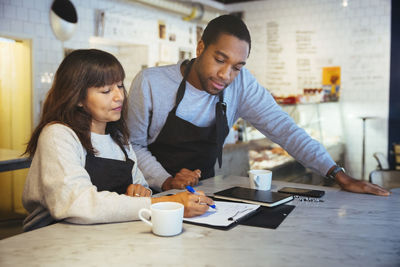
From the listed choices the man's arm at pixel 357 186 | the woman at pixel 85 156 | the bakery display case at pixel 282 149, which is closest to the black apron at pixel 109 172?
the woman at pixel 85 156

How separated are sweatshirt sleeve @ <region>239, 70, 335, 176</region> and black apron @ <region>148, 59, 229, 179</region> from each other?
0.17 m

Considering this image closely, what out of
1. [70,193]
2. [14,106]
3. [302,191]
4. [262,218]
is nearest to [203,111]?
[302,191]

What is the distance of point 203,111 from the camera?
7.03ft

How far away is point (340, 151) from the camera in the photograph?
267 inches

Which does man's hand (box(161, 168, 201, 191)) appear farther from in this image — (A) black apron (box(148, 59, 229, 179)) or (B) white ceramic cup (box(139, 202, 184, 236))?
(B) white ceramic cup (box(139, 202, 184, 236))

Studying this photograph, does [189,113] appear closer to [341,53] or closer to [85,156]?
[85,156]

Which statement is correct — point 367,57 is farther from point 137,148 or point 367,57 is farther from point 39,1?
point 137,148

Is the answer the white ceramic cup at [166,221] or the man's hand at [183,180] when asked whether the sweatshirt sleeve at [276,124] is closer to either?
the man's hand at [183,180]

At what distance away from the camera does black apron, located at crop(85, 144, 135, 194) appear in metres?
1.53

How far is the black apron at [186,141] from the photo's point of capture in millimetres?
2068

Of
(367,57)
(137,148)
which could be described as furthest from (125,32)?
(137,148)

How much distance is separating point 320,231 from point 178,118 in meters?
1.03

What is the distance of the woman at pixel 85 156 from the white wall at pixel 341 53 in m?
5.80

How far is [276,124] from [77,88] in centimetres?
111
